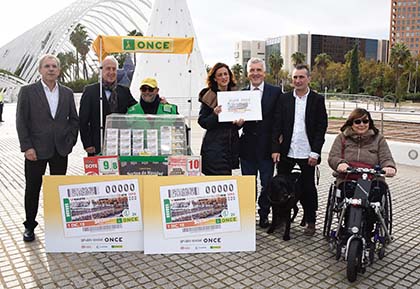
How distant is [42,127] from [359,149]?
3713 millimetres

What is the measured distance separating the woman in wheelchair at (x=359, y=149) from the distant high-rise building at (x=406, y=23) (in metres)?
172

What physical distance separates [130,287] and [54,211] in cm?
133

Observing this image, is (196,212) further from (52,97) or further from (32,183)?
(52,97)

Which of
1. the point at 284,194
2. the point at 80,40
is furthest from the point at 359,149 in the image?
the point at 80,40

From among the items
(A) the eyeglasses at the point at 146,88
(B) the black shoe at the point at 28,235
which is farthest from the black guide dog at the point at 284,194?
(B) the black shoe at the point at 28,235

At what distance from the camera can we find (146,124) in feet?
15.9

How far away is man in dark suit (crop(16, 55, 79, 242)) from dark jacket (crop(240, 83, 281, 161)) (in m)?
2.26

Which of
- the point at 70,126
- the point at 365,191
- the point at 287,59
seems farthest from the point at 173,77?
the point at 287,59

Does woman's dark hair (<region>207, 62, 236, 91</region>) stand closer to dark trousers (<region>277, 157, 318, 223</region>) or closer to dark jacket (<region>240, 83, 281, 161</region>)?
dark jacket (<region>240, 83, 281, 161</region>)

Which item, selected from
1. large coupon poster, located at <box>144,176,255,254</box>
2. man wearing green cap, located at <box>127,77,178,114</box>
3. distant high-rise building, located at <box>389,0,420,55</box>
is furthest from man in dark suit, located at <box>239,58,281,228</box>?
distant high-rise building, located at <box>389,0,420,55</box>

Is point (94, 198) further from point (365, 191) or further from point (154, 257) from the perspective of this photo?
point (365, 191)

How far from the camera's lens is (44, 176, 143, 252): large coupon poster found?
418 cm

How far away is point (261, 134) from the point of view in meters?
4.88

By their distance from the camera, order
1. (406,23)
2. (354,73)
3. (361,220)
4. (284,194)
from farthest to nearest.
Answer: (406,23)
(354,73)
(284,194)
(361,220)
